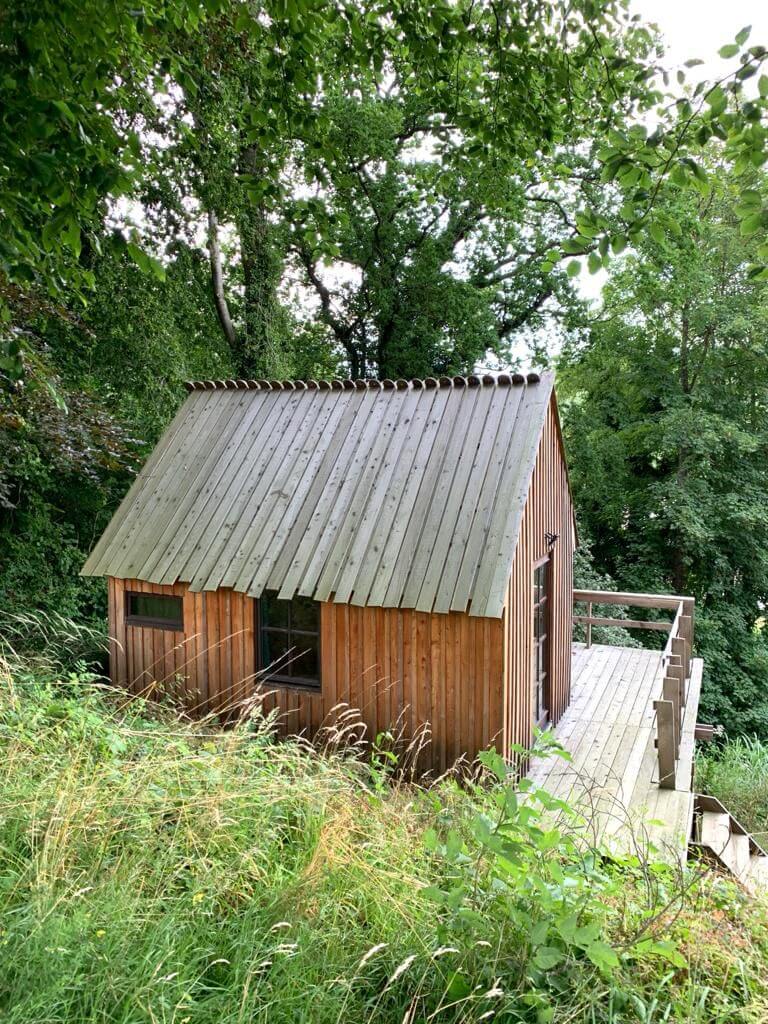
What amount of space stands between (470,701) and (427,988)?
3.83 m

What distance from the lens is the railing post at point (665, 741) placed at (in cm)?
605

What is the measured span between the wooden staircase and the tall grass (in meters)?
3.56

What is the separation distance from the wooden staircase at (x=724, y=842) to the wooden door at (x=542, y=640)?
1644mm

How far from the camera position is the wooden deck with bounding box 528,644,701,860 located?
530 cm

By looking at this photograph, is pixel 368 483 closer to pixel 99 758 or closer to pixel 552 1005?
pixel 99 758

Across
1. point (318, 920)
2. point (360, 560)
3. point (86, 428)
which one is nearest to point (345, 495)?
point (360, 560)

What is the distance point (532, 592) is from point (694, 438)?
9339 mm

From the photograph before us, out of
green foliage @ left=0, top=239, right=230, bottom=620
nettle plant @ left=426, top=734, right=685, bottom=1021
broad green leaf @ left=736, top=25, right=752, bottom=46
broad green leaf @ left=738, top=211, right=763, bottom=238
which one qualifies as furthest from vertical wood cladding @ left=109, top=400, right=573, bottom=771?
broad green leaf @ left=736, top=25, right=752, bottom=46

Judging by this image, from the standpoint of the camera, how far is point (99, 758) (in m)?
3.96

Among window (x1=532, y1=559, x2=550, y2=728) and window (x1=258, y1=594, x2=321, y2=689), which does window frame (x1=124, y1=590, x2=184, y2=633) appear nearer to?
window (x1=258, y1=594, x2=321, y2=689)

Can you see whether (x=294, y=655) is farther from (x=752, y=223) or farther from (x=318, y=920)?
(x=752, y=223)

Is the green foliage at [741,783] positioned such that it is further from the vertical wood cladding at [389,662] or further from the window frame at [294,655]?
the window frame at [294,655]

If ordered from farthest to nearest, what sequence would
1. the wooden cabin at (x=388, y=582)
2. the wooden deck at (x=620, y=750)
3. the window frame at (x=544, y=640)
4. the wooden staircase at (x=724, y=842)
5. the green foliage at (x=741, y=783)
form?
the green foliage at (x=741, y=783) → the window frame at (x=544, y=640) → the wooden cabin at (x=388, y=582) → the wooden staircase at (x=724, y=842) → the wooden deck at (x=620, y=750)

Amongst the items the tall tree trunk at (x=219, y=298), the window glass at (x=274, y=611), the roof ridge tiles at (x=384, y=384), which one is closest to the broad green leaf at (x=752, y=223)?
the roof ridge tiles at (x=384, y=384)
